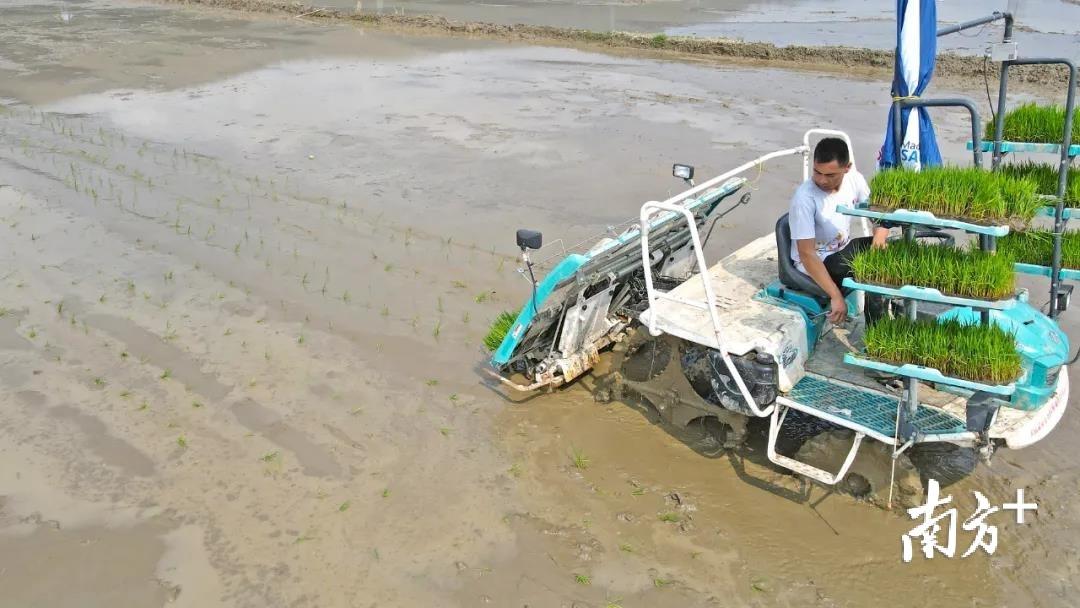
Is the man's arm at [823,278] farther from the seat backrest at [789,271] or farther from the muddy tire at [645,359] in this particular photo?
the muddy tire at [645,359]

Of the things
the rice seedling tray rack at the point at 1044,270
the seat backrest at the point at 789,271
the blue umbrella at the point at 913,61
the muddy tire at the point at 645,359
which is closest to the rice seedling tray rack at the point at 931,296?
the seat backrest at the point at 789,271

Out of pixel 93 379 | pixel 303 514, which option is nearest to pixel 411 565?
pixel 303 514

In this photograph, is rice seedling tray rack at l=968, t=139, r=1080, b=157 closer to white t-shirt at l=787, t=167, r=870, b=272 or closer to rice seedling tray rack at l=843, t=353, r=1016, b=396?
white t-shirt at l=787, t=167, r=870, b=272

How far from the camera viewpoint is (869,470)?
4410 mm

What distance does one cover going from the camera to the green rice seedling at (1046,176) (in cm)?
451

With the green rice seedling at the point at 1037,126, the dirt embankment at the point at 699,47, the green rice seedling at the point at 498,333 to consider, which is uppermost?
the dirt embankment at the point at 699,47

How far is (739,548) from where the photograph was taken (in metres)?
4.17

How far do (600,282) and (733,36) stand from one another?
19152 millimetres

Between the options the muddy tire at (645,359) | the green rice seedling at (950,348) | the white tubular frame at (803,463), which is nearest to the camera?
the green rice seedling at (950,348)

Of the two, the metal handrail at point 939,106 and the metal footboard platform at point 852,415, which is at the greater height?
the metal handrail at point 939,106

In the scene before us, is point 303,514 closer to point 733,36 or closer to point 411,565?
point 411,565

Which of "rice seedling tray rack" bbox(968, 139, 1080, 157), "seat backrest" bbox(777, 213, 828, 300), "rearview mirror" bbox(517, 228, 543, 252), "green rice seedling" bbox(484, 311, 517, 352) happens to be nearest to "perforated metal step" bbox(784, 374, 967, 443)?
"seat backrest" bbox(777, 213, 828, 300)

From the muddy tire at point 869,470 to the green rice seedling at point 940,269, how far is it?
1000 mm

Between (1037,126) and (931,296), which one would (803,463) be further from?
(1037,126)
